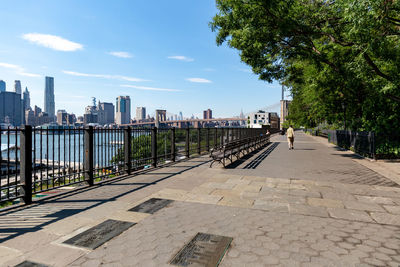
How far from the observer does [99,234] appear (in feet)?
12.2

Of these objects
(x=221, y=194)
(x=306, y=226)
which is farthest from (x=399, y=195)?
(x=221, y=194)

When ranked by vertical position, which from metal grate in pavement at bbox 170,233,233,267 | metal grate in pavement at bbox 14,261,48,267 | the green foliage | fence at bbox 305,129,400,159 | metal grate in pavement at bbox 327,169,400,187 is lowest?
metal grate in pavement at bbox 327,169,400,187

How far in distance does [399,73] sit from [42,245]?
13400mm

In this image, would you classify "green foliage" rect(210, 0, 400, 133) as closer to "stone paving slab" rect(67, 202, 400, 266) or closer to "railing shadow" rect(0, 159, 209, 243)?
"stone paving slab" rect(67, 202, 400, 266)

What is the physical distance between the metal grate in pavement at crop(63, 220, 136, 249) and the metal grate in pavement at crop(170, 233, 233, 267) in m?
1.13

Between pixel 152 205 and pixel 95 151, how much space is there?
2692mm

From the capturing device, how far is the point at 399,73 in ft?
35.1

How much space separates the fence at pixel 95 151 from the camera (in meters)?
5.16

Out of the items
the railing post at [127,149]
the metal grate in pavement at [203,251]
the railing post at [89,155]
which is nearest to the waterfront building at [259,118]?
the railing post at [127,149]

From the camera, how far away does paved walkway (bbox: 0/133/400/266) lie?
311cm

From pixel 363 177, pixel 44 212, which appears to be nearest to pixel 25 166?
pixel 44 212

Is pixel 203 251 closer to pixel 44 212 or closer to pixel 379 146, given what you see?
pixel 44 212

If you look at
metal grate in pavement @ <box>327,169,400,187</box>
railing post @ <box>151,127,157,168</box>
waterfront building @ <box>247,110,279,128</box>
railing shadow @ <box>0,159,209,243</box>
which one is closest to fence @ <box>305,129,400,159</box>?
metal grate in pavement @ <box>327,169,400,187</box>

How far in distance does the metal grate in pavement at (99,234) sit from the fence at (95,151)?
5.42 feet
